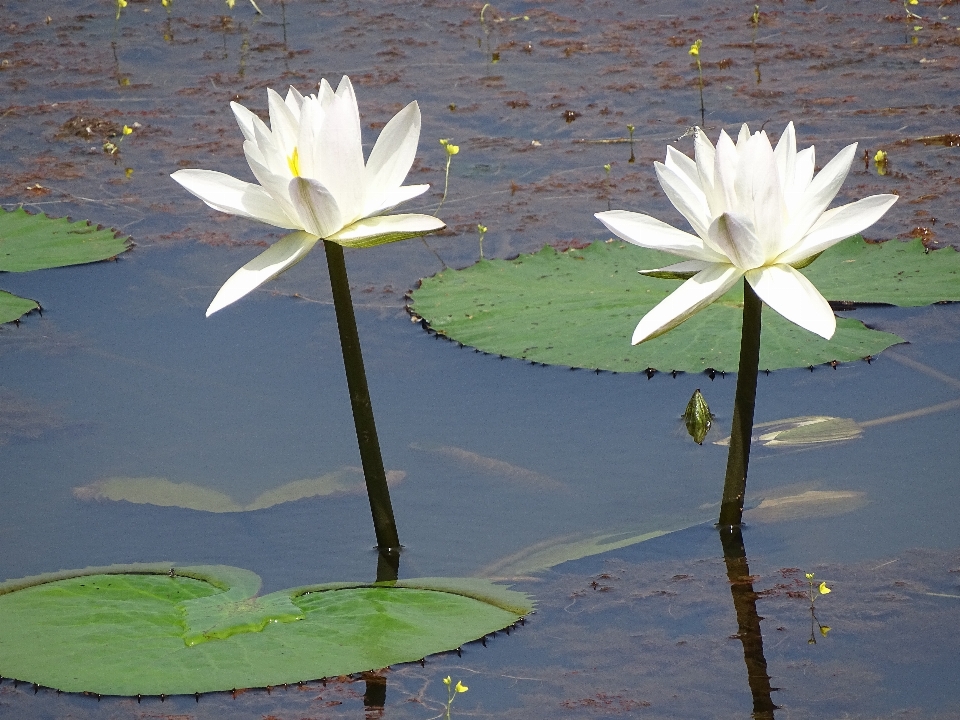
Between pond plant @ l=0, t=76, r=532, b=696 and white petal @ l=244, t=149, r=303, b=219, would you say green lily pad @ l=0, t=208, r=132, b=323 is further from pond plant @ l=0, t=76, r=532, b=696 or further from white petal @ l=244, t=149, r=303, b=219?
white petal @ l=244, t=149, r=303, b=219

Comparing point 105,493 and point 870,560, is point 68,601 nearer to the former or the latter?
point 105,493

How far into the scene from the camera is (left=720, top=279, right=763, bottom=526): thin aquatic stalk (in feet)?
7.09

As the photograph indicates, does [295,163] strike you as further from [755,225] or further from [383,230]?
[755,225]

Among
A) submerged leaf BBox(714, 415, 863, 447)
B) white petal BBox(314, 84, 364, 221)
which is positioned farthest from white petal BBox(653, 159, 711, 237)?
submerged leaf BBox(714, 415, 863, 447)

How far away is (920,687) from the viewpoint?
189cm

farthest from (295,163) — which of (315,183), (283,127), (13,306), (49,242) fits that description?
(49,242)

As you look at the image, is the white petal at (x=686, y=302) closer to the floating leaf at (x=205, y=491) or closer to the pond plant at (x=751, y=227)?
the pond plant at (x=751, y=227)

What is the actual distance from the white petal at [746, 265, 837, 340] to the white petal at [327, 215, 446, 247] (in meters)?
0.60

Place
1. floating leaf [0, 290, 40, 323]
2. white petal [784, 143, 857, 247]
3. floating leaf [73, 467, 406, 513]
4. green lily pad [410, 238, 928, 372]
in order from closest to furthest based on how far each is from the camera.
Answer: white petal [784, 143, 857, 247] → floating leaf [73, 467, 406, 513] → green lily pad [410, 238, 928, 372] → floating leaf [0, 290, 40, 323]

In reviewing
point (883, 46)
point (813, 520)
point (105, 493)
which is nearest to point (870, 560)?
point (813, 520)

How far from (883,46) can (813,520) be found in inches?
161

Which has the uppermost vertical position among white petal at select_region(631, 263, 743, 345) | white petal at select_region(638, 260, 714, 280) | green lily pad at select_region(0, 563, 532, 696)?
white petal at select_region(638, 260, 714, 280)

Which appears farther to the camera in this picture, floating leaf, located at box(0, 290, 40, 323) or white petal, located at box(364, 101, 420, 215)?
floating leaf, located at box(0, 290, 40, 323)

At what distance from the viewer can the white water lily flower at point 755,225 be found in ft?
6.55
